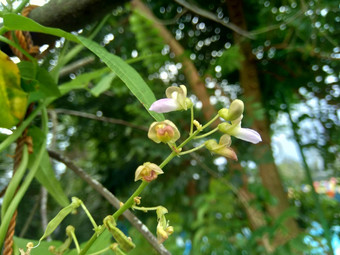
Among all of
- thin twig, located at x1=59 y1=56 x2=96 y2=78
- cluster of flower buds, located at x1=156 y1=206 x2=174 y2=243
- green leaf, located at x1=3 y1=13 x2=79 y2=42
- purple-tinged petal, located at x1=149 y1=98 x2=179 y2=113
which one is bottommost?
cluster of flower buds, located at x1=156 y1=206 x2=174 y2=243

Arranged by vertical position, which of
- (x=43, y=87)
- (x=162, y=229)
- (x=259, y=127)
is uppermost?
(x=259, y=127)

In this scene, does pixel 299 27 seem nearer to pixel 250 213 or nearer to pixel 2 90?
pixel 250 213

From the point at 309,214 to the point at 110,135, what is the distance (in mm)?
494

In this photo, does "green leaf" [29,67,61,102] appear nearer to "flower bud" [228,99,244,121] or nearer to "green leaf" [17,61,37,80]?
"green leaf" [17,61,37,80]

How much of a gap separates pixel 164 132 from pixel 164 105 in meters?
0.01

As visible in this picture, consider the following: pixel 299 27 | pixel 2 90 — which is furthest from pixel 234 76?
pixel 2 90

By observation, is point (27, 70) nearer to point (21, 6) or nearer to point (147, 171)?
point (21, 6)

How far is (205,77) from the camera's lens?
2.29 ft

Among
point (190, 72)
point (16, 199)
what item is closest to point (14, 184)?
point (16, 199)

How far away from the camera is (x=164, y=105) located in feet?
0.50

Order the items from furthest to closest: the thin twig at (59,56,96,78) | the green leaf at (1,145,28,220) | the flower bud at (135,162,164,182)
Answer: the thin twig at (59,56,96,78)
the green leaf at (1,145,28,220)
the flower bud at (135,162,164,182)

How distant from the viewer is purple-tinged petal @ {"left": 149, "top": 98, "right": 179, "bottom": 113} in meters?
0.15

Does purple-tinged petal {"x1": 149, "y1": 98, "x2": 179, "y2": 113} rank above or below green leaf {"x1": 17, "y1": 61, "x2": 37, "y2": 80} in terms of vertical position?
below

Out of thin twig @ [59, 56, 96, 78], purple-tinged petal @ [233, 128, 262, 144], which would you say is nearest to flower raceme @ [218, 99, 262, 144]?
purple-tinged petal @ [233, 128, 262, 144]
